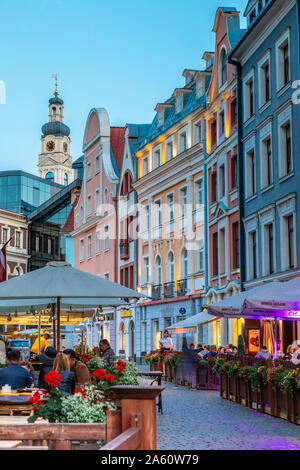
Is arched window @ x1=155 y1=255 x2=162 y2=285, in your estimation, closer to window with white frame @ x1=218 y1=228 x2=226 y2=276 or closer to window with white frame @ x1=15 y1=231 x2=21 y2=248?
window with white frame @ x1=218 y1=228 x2=226 y2=276

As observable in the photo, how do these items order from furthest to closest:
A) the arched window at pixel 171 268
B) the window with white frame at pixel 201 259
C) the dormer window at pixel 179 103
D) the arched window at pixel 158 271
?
the arched window at pixel 158 271 → the dormer window at pixel 179 103 → the arched window at pixel 171 268 → the window with white frame at pixel 201 259

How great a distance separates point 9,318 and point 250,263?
10238mm

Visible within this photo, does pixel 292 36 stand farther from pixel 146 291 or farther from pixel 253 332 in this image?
pixel 146 291

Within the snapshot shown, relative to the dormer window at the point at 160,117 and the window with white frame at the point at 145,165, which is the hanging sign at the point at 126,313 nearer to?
the window with white frame at the point at 145,165

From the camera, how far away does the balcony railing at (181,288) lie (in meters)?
39.7

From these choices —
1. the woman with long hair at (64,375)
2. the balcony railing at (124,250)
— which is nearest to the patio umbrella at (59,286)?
the woman with long hair at (64,375)

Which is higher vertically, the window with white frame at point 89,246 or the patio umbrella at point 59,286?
the window with white frame at point 89,246

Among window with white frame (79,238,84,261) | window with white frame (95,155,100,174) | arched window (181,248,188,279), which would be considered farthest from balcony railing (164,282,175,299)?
window with white frame (79,238,84,261)

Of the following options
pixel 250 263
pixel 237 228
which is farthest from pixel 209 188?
pixel 250 263

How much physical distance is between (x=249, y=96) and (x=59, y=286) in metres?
19.8

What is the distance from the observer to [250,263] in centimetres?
3042

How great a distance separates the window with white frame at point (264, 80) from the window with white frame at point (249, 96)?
124 centimetres

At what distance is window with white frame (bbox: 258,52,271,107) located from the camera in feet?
94.3
